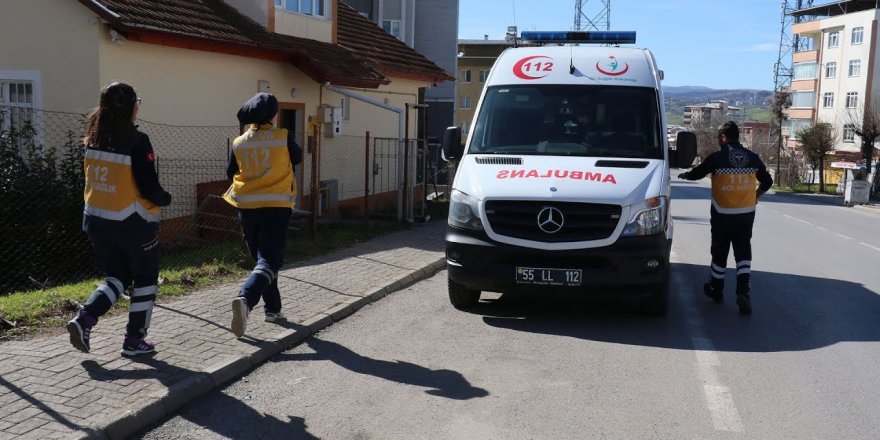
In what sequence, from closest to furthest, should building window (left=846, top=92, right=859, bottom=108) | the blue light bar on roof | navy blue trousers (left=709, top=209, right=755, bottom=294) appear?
navy blue trousers (left=709, top=209, right=755, bottom=294) < the blue light bar on roof < building window (left=846, top=92, right=859, bottom=108)

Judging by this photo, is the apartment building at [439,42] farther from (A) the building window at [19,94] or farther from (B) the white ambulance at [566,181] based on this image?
(B) the white ambulance at [566,181]

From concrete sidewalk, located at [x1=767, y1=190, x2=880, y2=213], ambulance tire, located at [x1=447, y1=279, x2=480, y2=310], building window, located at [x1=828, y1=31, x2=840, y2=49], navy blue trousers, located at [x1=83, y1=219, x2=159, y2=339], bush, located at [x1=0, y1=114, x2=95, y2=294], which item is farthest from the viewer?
building window, located at [x1=828, y1=31, x2=840, y2=49]

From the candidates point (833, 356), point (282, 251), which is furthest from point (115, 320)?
point (833, 356)

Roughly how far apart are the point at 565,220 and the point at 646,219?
735 mm

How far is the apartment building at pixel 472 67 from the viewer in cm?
8075

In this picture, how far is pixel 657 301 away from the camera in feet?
26.9

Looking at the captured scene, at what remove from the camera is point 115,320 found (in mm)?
7129

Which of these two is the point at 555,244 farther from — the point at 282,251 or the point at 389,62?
the point at 389,62

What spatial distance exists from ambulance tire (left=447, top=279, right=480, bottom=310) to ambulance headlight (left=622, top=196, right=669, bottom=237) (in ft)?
6.06

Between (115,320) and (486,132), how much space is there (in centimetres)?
421

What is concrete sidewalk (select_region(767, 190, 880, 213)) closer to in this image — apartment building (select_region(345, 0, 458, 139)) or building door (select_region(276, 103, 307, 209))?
apartment building (select_region(345, 0, 458, 139))

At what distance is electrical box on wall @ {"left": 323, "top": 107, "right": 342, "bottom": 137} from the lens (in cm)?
1778

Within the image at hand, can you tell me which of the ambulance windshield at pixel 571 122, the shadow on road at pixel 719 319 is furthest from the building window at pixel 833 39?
the ambulance windshield at pixel 571 122

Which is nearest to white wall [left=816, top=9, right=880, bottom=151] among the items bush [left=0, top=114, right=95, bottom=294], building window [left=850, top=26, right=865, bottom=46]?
building window [left=850, top=26, right=865, bottom=46]
